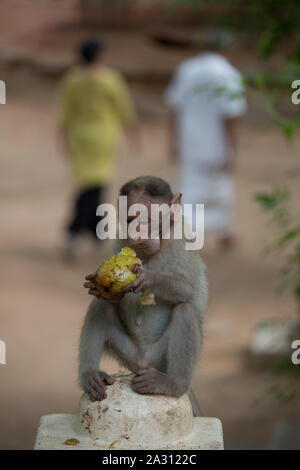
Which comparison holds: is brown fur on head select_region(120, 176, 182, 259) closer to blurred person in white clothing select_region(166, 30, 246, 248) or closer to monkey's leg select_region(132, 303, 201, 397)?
monkey's leg select_region(132, 303, 201, 397)

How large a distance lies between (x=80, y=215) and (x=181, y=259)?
761 cm

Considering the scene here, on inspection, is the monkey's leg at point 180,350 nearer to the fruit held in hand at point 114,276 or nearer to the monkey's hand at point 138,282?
the monkey's hand at point 138,282

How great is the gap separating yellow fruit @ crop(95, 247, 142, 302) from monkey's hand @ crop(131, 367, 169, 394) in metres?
0.37

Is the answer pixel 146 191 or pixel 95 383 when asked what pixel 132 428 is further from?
pixel 146 191

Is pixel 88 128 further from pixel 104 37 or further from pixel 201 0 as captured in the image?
pixel 104 37

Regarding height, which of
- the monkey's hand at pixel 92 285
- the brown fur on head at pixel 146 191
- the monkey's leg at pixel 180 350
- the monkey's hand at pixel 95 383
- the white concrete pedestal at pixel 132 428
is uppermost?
the brown fur on head at pixel 146 191

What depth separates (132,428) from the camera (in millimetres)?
3387

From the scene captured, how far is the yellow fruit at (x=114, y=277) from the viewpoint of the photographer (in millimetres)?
3293

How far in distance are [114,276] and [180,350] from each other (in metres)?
0.56

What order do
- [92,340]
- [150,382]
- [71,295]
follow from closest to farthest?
[150,382] < [92,340] < [71,295]

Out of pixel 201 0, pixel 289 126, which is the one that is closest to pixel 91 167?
pixel 201 0

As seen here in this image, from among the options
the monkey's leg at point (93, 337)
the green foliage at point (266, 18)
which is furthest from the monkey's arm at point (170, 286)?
the green foliage at point (266, 18)

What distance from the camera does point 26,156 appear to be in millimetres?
18500

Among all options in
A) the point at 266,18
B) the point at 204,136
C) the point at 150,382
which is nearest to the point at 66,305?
the point at 204,136
